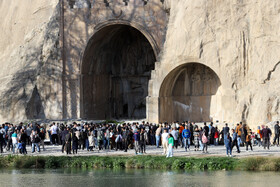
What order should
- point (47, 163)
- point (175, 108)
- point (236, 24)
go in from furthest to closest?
point (175, 108)
point (236, 24)
point (47, 163)

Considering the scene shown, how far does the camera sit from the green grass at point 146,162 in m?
24.9

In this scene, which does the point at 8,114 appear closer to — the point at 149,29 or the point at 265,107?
the point at 149,29

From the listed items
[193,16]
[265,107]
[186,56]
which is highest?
[193,16]

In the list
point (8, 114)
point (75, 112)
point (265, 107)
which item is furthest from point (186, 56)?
point (8, 114)

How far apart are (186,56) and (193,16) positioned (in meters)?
2.48

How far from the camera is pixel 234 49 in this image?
38.2 m

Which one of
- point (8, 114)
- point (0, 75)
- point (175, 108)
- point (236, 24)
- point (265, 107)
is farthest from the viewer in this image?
point (0, 75)

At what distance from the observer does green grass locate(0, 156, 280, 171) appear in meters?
24.9

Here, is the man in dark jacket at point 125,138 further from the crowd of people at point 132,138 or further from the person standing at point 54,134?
the person standing at point 54,134

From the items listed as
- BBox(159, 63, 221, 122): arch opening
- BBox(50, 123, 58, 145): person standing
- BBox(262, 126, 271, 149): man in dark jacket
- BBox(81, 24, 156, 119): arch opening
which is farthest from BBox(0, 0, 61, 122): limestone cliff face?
BBox(262, 126, 271, 149): man in dark jacket

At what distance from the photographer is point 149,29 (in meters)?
43.4

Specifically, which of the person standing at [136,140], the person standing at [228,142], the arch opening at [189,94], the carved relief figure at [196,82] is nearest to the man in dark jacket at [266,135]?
the person standing at [228,142]

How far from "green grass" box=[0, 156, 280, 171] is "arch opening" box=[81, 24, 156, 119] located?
17.5m

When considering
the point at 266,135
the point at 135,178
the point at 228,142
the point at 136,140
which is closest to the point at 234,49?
the point at 266,135
